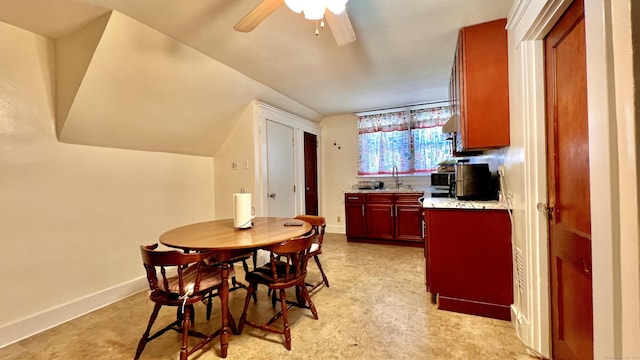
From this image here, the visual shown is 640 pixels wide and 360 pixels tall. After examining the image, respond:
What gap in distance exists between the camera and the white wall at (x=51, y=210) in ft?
6.24

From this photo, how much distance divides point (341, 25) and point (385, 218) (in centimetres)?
322

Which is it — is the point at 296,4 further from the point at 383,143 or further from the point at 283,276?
the point at 383,143

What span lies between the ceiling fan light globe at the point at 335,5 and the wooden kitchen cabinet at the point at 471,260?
161 centimetres

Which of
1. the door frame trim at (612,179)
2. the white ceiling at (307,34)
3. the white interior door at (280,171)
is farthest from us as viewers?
the white interior door at (280,171)

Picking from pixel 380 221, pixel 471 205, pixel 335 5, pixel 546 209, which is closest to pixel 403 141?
pixel 380 221

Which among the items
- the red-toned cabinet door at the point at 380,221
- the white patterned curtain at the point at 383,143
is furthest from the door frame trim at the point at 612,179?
the white patterned curtain at the point at 383,143

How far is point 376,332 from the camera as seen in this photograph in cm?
189

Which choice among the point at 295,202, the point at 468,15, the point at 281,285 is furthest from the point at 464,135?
the point at 295,202

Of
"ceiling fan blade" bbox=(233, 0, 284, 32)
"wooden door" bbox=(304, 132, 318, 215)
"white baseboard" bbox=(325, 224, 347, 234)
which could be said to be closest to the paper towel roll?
"ceiling fan blade" bbox=(233, 0, 284, 32)

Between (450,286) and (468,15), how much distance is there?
211cm

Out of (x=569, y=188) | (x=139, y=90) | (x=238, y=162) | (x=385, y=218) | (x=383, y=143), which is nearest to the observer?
(x=569, y=188)

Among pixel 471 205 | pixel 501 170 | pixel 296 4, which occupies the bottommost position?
pixel 471 205

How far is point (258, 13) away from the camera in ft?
4.96

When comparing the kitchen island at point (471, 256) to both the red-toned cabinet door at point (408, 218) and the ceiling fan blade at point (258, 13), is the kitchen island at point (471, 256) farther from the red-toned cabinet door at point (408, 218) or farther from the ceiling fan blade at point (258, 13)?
the red-toned cabinet door at point (408, 218)
